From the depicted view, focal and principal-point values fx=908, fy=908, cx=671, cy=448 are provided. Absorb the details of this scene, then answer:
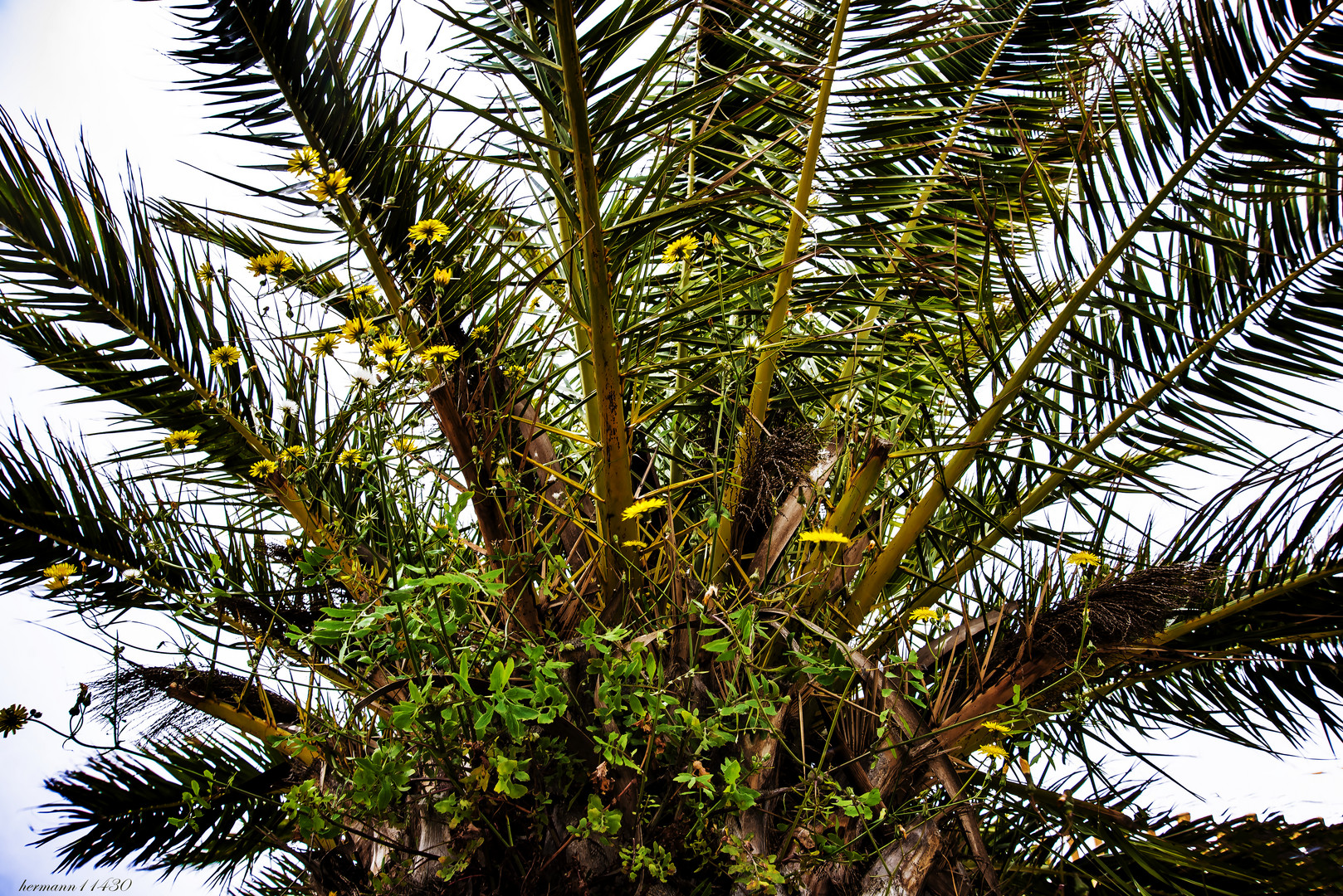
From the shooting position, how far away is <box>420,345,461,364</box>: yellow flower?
1.63 metres

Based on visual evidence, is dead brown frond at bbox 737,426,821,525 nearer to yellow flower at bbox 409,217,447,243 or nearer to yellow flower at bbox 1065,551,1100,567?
yellow flower at bbox 1065,551,1100,567

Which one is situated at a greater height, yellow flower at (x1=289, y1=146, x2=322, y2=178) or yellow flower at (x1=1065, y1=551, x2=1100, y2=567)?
yellow flower at (x1=289, y1=146, x2=322, y2=178)

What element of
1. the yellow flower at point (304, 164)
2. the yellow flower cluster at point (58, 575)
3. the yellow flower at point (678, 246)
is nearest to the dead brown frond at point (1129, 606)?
the yellow flower at point (678, 246)

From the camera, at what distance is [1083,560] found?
6.06ft

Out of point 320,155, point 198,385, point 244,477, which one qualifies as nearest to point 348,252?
point 320,155

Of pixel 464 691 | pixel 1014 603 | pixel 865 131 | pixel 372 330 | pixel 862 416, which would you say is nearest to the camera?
pixel 464 691

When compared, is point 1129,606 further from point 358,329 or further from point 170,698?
point 170,698

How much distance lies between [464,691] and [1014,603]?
1.25 m

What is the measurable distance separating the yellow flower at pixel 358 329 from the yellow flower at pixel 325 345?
3 cm

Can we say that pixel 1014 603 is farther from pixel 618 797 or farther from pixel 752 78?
pixel 752 78

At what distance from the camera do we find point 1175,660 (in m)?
1.99

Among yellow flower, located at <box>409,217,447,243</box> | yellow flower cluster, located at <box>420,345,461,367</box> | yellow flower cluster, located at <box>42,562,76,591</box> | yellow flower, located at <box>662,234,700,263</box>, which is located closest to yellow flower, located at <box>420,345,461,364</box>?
yellow flower cluster, located at <box>420,345,461,367</box>

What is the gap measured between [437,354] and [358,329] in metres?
0.15

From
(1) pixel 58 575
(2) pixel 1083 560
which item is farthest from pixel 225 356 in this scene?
(2) pixel 1083 560
